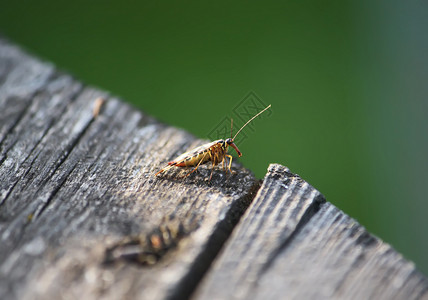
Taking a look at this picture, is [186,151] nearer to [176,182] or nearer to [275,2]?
[176,182]

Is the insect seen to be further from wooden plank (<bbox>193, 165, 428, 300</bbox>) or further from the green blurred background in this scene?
the green blurred background

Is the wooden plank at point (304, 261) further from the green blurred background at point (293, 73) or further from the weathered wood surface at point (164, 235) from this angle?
the green blurred background at point (293, 73)

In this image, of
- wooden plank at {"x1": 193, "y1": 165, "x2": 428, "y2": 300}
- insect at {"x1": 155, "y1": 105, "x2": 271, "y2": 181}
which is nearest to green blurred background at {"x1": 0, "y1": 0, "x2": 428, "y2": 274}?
insect at {"x1": 155, "y1": 105, "x2": 271, "y2": 181}

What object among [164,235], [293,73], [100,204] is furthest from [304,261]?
[293,73]

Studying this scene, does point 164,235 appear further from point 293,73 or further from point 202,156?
point 293,73

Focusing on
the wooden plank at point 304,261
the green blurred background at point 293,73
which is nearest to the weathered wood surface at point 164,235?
the wooden plank at point 304,261

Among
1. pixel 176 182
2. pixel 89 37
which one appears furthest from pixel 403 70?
pixel 176 182
